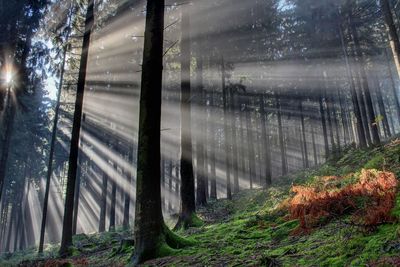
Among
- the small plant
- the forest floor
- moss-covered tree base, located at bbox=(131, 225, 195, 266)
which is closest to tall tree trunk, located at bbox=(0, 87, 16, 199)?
the forest floor

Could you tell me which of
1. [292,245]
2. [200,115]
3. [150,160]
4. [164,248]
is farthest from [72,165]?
[292,245]

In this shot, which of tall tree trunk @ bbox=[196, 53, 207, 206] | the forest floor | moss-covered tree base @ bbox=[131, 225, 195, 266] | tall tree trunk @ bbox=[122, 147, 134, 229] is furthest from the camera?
tall tree trunk @ bbox=[122, 147, 134, 229]

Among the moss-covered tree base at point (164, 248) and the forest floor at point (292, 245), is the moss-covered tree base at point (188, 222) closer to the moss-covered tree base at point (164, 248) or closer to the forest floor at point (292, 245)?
the forest floor at point (292, 245)

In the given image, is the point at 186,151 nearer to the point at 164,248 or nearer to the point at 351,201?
the point at 164,248

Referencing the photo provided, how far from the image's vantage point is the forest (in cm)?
646

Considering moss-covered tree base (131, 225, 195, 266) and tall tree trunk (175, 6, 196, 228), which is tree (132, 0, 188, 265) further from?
tall tree trunk (175, 6, 196, 228)

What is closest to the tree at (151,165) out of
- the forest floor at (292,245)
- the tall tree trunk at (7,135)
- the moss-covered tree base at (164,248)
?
the moss-covered tree base at (164,248)

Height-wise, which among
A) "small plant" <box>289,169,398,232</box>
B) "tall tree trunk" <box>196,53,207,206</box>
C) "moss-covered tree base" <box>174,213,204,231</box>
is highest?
"tall tree trunk" <box>196,53,207,206</box>

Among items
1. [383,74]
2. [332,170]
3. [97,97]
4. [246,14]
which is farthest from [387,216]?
[383,74]

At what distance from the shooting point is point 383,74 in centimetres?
4200

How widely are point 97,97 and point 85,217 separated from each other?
53.5m

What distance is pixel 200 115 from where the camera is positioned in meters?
22.9

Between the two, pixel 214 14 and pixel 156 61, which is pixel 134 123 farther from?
pixel 156 61

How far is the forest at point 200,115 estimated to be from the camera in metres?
6.46
